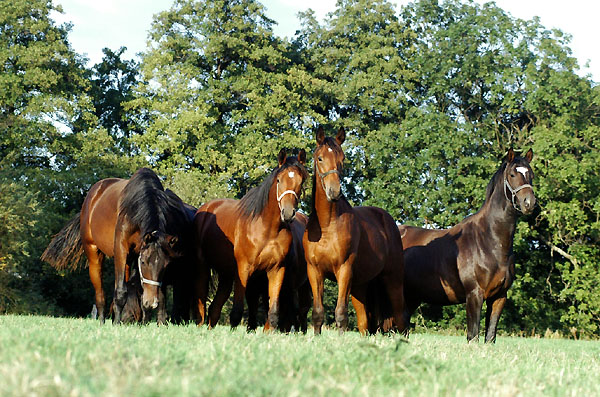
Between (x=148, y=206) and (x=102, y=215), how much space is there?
5.89 ft

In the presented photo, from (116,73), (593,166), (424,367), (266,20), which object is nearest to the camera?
(424,367)

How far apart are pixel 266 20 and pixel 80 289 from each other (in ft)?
52.5

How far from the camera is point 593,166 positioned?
23.5 m

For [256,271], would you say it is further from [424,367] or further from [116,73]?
[116,73]

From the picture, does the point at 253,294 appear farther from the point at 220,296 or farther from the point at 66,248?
the point at 66,248

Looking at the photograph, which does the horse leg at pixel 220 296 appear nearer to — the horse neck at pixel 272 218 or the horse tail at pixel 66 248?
the horse neck at pixel 272 218

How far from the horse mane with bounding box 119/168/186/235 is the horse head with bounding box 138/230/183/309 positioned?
0.25 m

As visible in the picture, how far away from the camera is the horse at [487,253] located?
9.03 meters

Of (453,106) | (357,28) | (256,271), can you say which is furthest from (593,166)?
(256,271)

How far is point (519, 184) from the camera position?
891 centimetres

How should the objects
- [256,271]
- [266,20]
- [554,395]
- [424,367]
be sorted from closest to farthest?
[554,395] < [424,367] < [256,271] < [266,20]

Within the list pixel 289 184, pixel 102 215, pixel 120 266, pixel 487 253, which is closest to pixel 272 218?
pixel 289 184

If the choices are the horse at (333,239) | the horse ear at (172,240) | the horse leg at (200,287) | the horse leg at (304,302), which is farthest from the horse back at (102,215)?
the horse at (333,239)

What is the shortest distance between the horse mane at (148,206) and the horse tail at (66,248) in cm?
289
